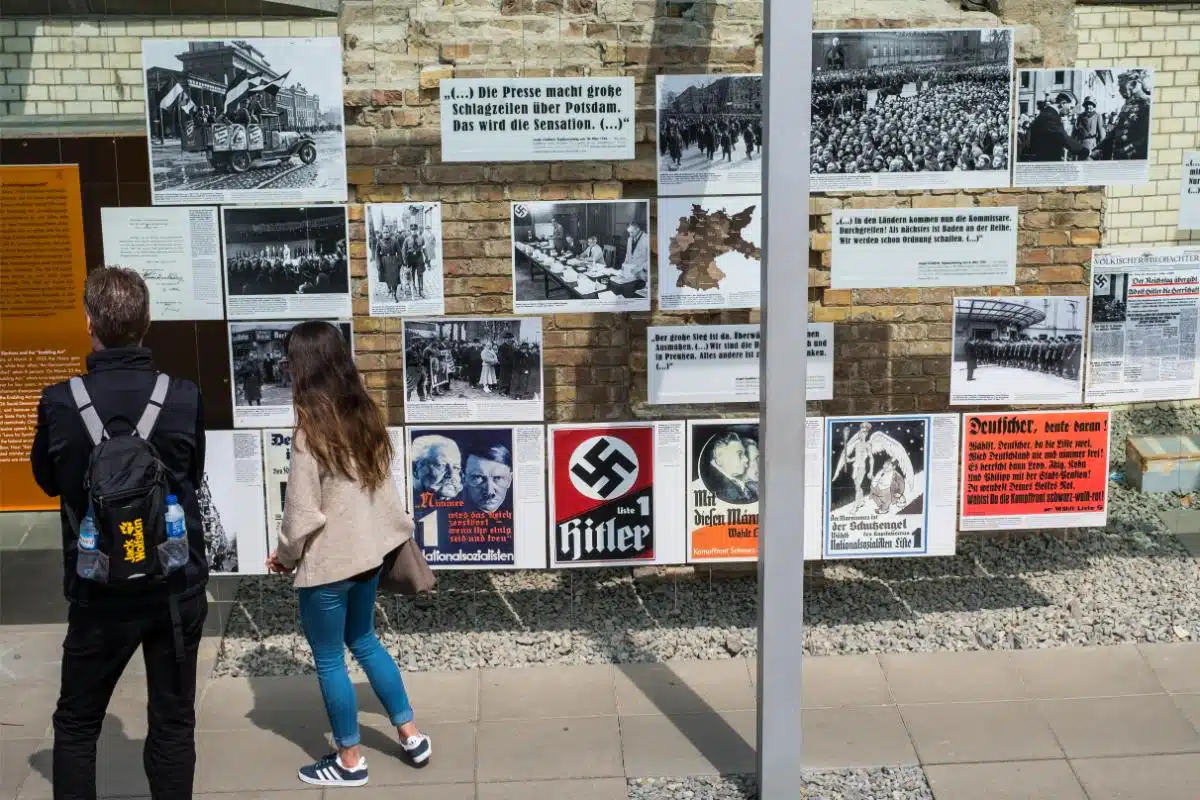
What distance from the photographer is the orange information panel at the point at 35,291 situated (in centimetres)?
527

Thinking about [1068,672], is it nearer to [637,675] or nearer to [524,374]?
[637,675]

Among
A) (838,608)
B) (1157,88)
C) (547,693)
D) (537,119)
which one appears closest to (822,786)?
(547,693)

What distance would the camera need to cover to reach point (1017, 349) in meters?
5.50

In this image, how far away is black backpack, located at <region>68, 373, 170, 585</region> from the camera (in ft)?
11.6

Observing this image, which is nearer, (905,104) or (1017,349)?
(905,104)

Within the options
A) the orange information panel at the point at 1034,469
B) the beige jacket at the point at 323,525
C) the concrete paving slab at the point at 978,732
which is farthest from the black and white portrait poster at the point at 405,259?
the concrete paving slab at the point at 978,732

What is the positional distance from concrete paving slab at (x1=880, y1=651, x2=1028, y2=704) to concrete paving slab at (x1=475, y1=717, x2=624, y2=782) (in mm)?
1217

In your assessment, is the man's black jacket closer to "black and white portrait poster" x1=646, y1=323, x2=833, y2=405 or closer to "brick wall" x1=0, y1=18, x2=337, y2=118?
"brick wall" x1=0, y1=18, x2=337, y2=118

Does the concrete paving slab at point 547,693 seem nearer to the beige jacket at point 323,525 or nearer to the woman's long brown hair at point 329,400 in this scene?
the beige jacket at point 323,525

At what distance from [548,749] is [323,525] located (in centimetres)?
129

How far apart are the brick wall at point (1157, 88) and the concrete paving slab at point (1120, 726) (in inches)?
75.8

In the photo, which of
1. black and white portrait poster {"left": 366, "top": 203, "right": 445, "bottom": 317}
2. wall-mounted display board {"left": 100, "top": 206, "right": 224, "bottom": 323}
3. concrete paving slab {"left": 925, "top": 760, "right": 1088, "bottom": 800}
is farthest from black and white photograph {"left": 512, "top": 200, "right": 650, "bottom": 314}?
concrete paving slab {"left": 925, "top": 760, "right": 1088, "bottom": 800}

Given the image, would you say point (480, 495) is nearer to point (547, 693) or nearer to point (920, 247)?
point (547, 693)

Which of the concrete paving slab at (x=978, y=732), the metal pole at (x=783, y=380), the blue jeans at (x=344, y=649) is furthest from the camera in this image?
the concrete paving slab at (x=978, y=732)
